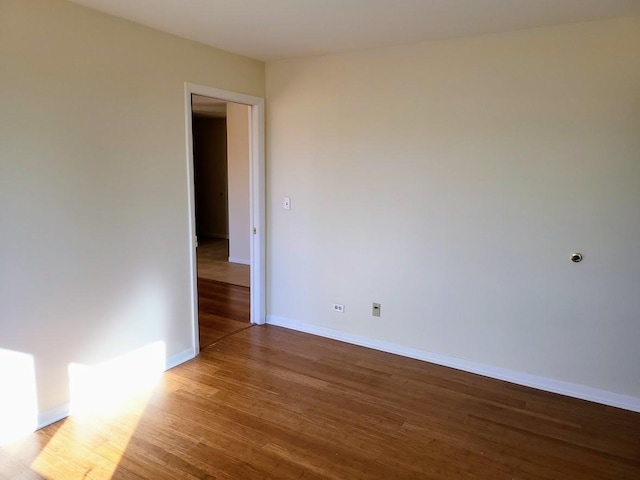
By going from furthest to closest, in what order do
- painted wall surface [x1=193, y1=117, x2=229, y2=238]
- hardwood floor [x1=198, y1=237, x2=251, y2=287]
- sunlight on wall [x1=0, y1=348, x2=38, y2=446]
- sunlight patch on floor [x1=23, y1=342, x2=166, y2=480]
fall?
painted wall surface [x1=193, y1=117, x2=229, y2=238] < hardwood floor [x1=198, y1=237, x2=251, y2=287] < sunlight on wall [x1=0, y1=348, x2=38, y2=446] < sunlight patch on floor [x1=23, y1=342, x2=166, y2=480]

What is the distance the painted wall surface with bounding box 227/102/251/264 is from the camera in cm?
669

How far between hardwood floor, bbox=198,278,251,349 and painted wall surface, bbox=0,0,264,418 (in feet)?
2.12

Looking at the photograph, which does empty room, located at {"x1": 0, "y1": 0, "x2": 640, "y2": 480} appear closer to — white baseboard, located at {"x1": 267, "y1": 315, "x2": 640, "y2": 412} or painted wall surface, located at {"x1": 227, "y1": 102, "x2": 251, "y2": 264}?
white baseboard, located at {"x1": 267, "y1": 315, "x2": 640, "y2": 412}

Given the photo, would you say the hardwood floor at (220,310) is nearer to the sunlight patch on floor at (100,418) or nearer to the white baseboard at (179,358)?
the white baseboard at (179,358)

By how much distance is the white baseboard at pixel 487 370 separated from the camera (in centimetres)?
298

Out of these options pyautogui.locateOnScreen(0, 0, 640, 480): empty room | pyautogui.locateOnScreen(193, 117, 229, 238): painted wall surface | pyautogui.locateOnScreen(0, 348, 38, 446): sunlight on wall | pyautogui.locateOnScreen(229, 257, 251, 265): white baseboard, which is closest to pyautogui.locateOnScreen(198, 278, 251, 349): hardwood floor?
pyautogui.locateOnScreen(0, 0, 640, 480): empty room

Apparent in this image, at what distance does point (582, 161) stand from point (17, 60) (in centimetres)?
344

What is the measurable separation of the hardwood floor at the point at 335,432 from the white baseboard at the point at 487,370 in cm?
8

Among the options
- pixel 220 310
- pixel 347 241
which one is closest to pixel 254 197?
pixel 347 241

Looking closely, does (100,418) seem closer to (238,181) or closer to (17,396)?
(17,396)

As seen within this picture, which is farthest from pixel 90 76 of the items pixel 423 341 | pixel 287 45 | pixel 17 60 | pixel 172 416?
pixel 423 341

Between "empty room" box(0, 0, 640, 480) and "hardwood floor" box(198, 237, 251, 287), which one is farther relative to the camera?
"hardwood floor" box(198, 237, 251, 287)

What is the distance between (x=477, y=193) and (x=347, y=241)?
1.18 m

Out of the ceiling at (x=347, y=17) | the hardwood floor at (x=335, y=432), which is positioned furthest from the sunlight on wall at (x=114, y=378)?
the ceiling at (x=347, y=17)
